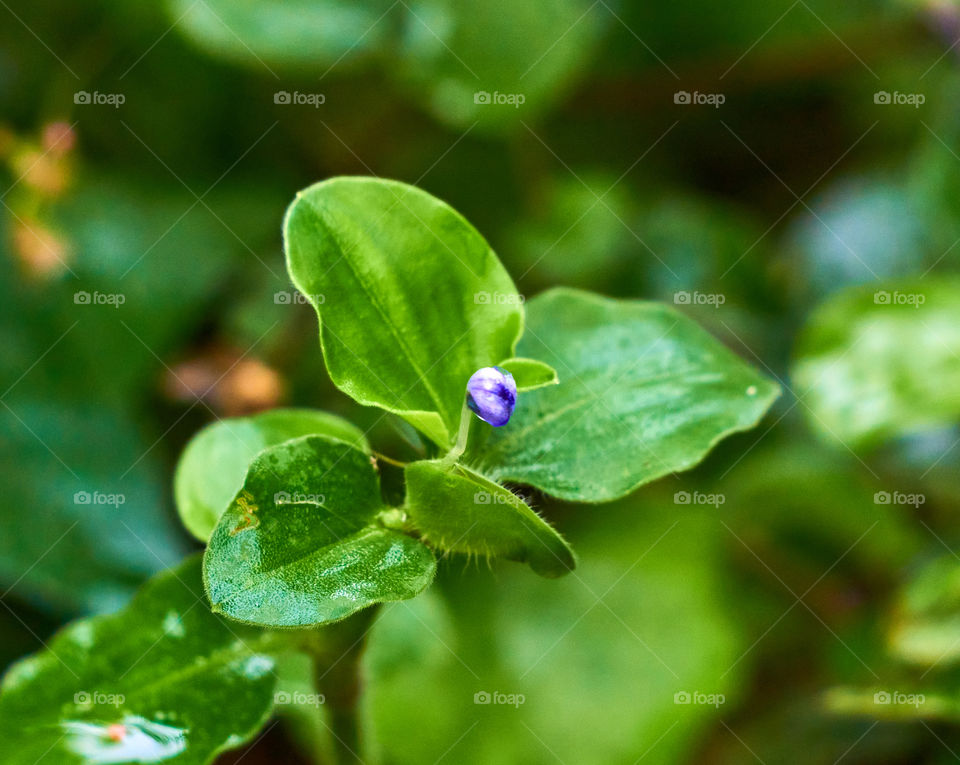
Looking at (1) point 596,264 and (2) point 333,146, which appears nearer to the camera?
(1) point 596,264

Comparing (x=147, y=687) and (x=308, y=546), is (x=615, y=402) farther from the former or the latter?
(x=147, y=687)

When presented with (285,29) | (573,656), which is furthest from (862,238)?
(285,29)

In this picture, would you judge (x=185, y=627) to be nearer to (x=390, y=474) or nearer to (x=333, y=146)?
(x=390, y=474)

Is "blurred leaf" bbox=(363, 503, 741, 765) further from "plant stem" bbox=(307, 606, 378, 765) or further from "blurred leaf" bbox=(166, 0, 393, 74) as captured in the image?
"blurred leaf" bbox=(166, 0, 393, 74)

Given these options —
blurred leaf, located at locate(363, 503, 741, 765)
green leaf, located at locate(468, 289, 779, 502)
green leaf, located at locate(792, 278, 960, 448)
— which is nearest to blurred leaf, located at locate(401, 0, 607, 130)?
green leaf, located at locate(792, 278, 960, 448)

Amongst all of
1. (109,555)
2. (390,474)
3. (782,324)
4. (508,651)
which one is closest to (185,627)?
(390,474)

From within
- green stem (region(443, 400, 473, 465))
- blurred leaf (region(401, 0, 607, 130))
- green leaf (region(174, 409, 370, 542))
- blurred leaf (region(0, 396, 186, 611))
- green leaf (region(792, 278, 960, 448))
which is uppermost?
blurred leaf (region(401, 0, 607, 130))

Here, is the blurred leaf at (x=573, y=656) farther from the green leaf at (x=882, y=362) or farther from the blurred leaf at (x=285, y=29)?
the blurred leaf at (x=285, y=29)
